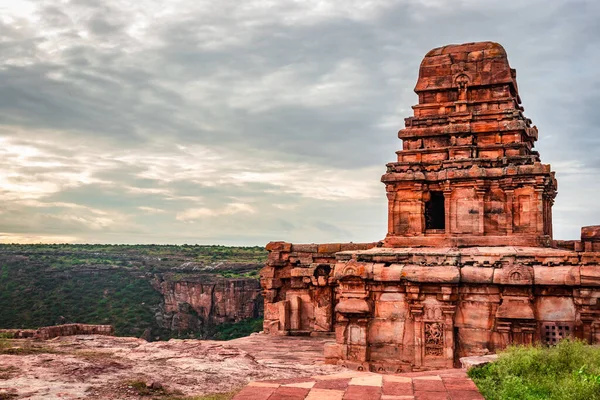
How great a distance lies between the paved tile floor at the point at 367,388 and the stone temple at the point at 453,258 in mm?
6742

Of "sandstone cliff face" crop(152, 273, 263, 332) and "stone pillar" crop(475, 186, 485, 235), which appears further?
"sandstone cliff face" crop(152, 273, 263, 332)

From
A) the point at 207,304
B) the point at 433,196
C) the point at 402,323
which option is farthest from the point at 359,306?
the point at 207,304

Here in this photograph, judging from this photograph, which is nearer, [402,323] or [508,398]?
[508,398]

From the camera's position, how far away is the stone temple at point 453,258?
1320 centimetres

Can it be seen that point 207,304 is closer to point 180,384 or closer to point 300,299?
point 300,299

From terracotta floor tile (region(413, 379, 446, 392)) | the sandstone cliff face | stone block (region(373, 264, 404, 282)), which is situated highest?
stone block (region(373, 264, 404, 282))

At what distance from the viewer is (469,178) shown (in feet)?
55.7

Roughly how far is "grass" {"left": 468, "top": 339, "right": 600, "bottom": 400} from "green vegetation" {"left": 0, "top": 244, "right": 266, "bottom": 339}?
163ft

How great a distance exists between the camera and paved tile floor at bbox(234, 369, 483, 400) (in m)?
6.32

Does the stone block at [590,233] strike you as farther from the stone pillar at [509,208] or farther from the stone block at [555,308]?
the stone block at [555,308]

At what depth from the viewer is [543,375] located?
7.69 m

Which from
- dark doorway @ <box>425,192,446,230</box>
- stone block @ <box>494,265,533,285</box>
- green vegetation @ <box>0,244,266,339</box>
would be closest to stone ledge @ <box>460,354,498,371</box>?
stone block @ <box>494,265,533,285</box>

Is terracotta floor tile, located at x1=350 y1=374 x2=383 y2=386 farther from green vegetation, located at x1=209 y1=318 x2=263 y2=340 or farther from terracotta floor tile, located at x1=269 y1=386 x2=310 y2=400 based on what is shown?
green vegetation, located at x1=209 y1=318 x2=263 y2=340

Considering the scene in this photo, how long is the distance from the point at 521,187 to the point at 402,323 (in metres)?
5.74
